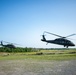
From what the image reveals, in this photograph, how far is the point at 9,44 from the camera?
96125 mm

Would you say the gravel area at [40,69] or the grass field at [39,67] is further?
the grass field at [39,67]

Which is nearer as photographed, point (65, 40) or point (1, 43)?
point (65, 40)

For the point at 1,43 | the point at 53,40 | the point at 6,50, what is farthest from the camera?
the point at 6,50

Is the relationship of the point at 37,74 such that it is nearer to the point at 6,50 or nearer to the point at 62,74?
the point at 62,74

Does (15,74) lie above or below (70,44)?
below

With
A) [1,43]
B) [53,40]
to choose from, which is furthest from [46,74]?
[1,43]

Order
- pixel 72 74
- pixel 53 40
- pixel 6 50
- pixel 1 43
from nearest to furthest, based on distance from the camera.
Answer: pixel 72 74 < pixel 53 40 < pixel 1 43 < pixel 6 50

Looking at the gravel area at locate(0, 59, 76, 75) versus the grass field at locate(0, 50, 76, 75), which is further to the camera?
the grass field at locate(0, 50, 76, 75)

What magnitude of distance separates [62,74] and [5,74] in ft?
20.8

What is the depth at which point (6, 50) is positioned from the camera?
392ft

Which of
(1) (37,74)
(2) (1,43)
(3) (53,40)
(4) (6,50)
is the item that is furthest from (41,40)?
(4) (6,50)

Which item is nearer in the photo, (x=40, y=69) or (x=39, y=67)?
(x=40, y=69)

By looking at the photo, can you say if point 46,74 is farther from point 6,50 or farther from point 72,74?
point 6,50

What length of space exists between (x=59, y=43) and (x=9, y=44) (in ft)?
176
